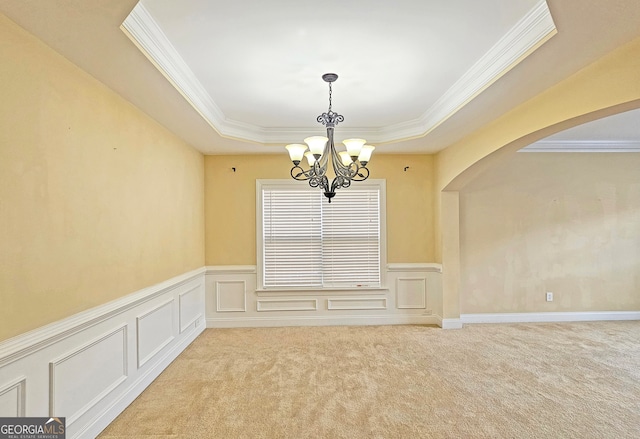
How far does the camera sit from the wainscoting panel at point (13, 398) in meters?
1.72

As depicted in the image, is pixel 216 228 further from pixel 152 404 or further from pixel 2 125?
pixel 2 125

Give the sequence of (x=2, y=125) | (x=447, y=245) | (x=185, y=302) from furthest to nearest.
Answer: (x=447, y=245)
(x=185, y=302)
(x=2, y=125)

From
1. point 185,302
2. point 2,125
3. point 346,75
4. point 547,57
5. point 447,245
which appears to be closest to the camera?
point 2,125

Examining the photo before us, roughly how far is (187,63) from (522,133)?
292 centimetres

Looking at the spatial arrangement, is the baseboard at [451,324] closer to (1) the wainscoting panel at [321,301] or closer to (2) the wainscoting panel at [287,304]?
(1) the wainscoting panel at [321,301]

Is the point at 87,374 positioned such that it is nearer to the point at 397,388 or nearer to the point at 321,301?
the point at 397,388

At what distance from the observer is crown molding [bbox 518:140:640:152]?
5141 mm

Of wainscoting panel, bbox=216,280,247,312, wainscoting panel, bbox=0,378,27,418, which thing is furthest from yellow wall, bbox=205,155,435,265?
wainscoting panel, bbox=0,378,27,418

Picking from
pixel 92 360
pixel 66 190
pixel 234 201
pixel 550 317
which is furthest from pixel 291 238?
pixel 550 317

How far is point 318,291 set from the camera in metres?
5.21

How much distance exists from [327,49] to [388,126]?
212 cm

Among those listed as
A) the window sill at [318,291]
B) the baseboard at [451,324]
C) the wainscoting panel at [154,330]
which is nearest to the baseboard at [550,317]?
the baseboard at [451,324]

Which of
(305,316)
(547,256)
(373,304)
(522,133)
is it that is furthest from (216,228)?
(547,256)

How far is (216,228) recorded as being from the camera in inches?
204
